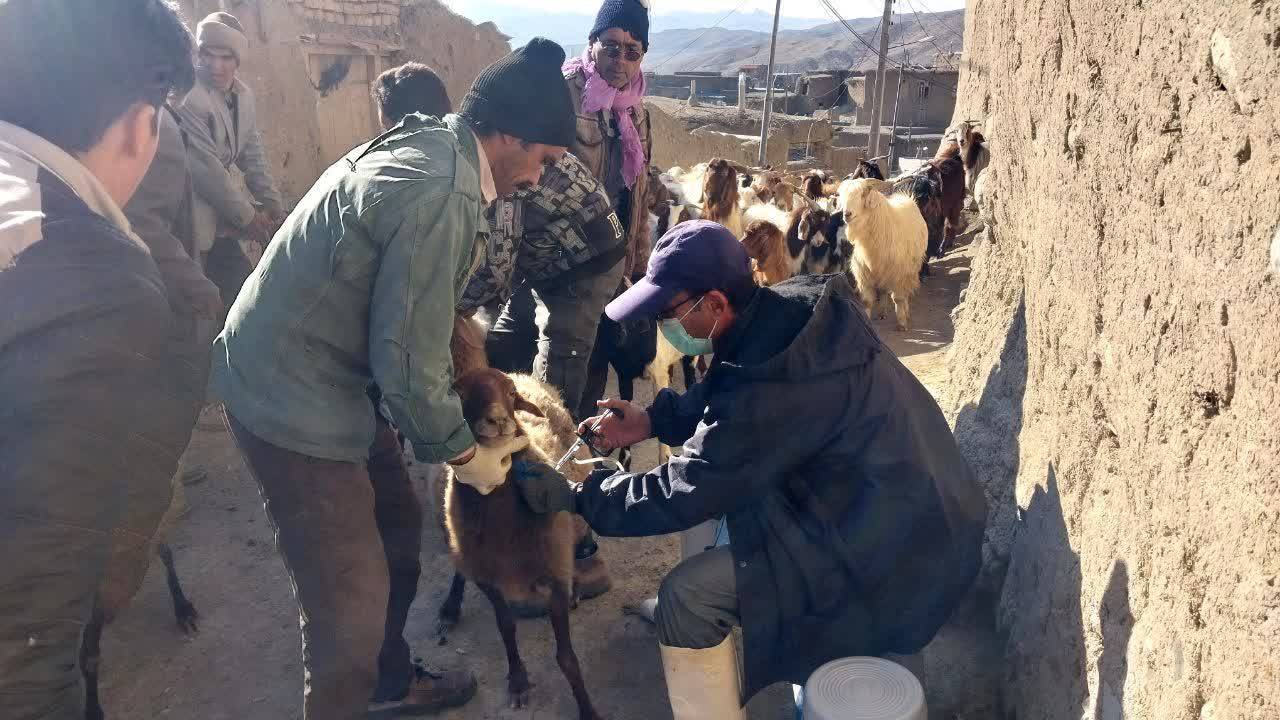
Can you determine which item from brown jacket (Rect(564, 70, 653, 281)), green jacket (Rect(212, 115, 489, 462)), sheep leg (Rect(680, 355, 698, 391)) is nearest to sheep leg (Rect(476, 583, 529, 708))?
green jacket (Rect(212, 115, 489, 462))

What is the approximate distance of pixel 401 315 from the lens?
2.20 m

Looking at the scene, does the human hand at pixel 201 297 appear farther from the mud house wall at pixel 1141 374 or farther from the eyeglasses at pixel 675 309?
the mud house wall at pixel 1141 374

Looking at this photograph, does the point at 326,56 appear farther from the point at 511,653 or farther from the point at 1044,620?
the point at 1044,620

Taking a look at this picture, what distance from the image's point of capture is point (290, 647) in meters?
3.78

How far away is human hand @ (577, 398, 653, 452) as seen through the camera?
3107 millimetres

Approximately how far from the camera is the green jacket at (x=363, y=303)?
2199 mm

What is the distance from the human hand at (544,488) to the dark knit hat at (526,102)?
117cm

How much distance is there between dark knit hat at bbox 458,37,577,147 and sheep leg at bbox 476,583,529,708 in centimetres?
185

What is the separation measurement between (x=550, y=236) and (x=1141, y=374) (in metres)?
2.65

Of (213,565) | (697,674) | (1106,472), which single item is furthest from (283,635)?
(1106,472)

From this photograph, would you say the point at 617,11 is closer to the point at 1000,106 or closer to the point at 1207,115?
the point at 1000,106

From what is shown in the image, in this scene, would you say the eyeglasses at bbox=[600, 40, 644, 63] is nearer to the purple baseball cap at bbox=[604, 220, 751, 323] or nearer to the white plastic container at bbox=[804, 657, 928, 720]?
the purple baseball cap at bbox=[604, 220, 751, 323]

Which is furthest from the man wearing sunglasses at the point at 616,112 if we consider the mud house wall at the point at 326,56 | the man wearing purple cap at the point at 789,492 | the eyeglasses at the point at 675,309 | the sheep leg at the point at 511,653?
the mud house wall at the point at 326,56

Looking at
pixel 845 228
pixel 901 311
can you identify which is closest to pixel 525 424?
pixel 845 228
